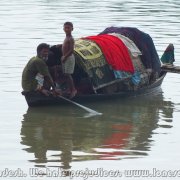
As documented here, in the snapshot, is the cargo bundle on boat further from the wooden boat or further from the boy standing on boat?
the boy standing on boat

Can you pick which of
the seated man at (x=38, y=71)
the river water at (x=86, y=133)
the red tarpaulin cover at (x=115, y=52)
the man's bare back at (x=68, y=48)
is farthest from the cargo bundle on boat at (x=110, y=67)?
the man's bare back at (x=68, y=48)

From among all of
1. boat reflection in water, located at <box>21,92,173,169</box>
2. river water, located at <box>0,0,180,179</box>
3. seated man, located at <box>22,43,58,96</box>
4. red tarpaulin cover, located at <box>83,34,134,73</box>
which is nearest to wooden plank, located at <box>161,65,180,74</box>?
river water, located at <box>0,0,180,179</box>

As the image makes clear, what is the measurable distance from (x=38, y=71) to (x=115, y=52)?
1.96m

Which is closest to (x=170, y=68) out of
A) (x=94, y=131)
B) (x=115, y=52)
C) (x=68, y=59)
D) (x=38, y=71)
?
(x=115, y=52)

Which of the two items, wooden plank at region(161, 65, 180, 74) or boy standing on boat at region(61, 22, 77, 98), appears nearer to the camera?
boy standing on boat at region(61, 22, 77, 98)

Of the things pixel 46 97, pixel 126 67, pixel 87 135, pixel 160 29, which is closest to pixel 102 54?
pixel 126 67

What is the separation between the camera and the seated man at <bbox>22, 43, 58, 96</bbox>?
1309cm

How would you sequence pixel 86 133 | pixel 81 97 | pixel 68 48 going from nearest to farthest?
pixel 86 133 < pixel 68 48 < pixel 81 97

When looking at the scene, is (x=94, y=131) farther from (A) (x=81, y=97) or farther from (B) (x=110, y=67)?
(B) (x=110, y=67)

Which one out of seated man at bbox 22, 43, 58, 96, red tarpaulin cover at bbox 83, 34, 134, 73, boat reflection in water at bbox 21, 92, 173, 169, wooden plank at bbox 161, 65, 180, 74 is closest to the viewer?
boat reflection in water at bbox 21, 92, 173, 169

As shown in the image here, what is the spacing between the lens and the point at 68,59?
13484mm

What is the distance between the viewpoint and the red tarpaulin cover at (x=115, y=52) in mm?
14422

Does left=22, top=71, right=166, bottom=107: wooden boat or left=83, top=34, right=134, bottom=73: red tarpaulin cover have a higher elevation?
left=83, top=34, right=134, bottom=73: red tarpaulin cover

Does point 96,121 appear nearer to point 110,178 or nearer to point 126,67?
point 126,67
